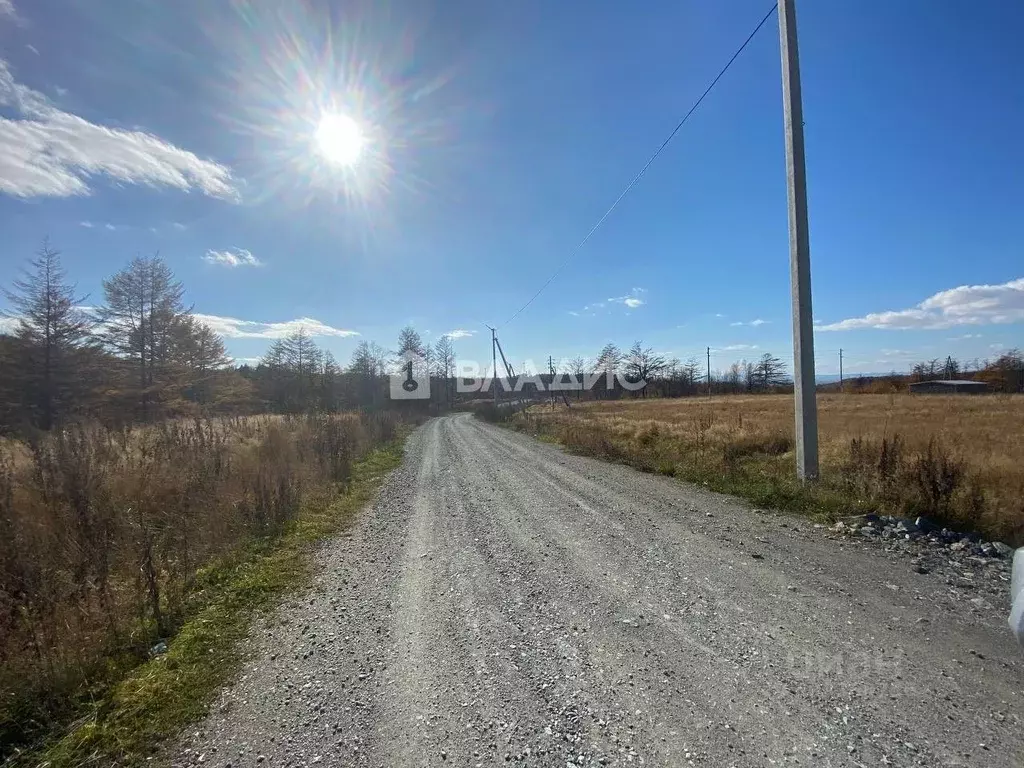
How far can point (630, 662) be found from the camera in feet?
9.39

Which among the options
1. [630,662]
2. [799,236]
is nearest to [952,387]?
[799,236]

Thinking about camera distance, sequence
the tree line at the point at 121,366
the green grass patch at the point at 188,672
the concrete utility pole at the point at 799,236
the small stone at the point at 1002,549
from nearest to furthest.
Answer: the green grass patch at the point at 188,672 < the small stone at the point at 1002,549 < the concrete utility pole at the point at 799,236 < the tree line at the point at 121,366

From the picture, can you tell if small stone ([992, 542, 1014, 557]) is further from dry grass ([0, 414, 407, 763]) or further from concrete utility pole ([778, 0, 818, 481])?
dry grass ([0, 414, 407, 763])

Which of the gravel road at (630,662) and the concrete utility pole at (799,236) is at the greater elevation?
the concrete utility pole at (799,236)

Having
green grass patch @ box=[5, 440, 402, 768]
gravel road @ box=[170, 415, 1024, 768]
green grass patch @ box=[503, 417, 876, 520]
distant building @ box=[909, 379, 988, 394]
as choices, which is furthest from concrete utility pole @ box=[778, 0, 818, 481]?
distant building @ box=[909, 379, 988, 394]

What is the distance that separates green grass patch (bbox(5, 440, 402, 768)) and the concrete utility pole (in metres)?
8.13

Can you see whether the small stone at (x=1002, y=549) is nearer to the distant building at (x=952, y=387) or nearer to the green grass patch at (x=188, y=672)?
the green grass patch at (x=188, y=672)

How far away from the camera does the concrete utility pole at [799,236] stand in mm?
7531

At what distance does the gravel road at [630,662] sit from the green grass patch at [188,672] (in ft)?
0.63

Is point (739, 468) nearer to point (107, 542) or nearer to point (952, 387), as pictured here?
point (107, 542)

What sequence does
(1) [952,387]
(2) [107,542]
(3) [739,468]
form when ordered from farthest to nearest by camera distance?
(1) [952,387] → (3) [739,468] → (2) [107,542]

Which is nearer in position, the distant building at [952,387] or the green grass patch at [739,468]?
the green grass patch at [739,468]

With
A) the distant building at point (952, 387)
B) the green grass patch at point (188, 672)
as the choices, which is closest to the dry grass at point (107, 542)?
the green grass patch at point (188, 672)

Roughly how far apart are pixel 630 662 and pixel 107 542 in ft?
15.2
